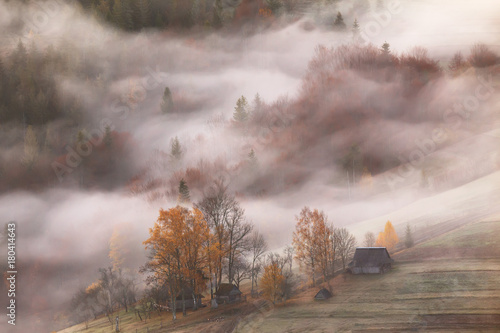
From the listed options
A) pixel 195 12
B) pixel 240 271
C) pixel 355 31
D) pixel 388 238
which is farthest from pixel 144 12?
pixel 388 238

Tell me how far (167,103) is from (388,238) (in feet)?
99.3

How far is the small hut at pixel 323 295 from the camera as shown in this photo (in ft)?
83.3

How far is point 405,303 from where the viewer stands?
23312 mm

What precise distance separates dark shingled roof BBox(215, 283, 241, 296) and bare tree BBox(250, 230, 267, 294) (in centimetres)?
144

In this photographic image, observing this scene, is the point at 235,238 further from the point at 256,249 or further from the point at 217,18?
the point at 217,18

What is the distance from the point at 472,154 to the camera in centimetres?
3183

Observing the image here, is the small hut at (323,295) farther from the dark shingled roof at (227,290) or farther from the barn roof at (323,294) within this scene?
the dark shingled roof at (227,290)

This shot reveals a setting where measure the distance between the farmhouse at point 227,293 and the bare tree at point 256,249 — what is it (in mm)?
1467

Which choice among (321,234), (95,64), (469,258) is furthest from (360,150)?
(95,64)

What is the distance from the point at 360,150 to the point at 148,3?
4712 cm

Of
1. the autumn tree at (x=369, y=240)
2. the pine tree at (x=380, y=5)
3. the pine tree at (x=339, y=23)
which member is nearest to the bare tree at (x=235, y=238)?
the autumn tree at (x=369, y=240)

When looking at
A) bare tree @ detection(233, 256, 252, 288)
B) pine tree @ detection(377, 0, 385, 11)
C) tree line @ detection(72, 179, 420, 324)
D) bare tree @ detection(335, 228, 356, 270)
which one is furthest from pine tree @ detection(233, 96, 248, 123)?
pine tree @ detection(377, 0, 385, 11)

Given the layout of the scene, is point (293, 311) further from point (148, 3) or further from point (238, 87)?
point (148, 3)

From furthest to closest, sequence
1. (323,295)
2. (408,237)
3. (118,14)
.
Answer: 1. (118,14)
2. (408,237)
3. (323,295)
